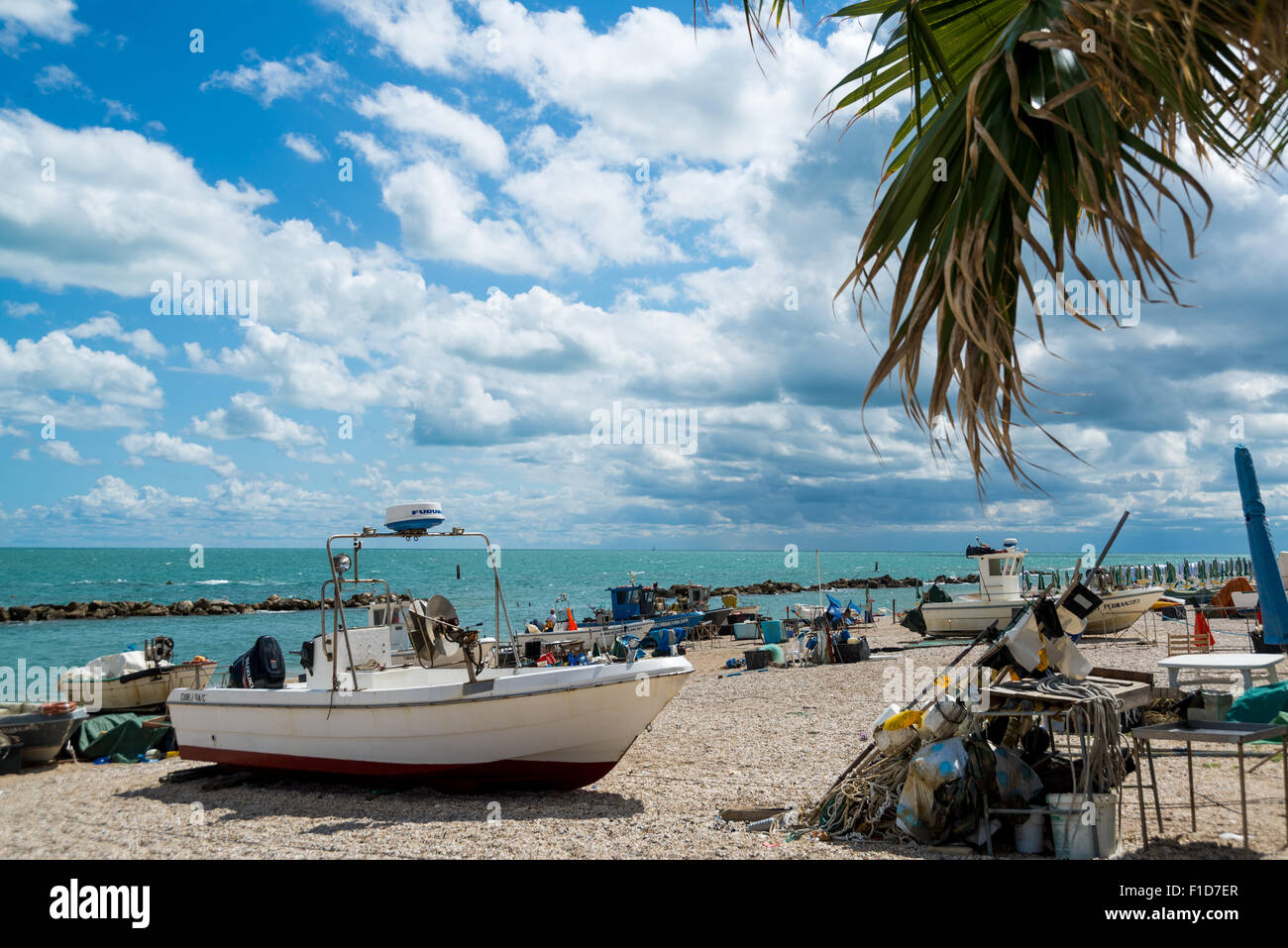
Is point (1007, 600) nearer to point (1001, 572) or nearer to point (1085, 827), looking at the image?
point (1001, 572)

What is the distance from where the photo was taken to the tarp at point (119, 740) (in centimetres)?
1406

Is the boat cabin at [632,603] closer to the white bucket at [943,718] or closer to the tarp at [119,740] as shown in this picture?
the tarp at [119,740]

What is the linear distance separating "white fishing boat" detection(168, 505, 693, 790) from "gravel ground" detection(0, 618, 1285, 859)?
345 millimetres

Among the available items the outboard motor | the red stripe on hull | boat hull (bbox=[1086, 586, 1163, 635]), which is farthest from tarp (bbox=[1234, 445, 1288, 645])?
boat hull (bbox=[1086, 586, 1163, 635])

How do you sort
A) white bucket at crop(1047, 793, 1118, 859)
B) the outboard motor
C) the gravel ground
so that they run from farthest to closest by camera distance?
the outboard motor, the gravel ground, white bucket at crop(1047, 793, 1118, 859)

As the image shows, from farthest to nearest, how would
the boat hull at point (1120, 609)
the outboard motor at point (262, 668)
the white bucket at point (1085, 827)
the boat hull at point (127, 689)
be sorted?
the boat hull at point (1120, 609) → the boat hull at point (127, 689) → the outboard motor at point (262, 668) → the white bucket at point (1085, 827)

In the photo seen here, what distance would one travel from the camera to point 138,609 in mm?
58594

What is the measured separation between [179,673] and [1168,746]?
18764mm

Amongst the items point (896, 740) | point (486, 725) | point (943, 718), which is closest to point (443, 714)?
point (486, 725)

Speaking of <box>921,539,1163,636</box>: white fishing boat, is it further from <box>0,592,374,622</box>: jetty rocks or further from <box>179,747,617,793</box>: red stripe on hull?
<box>0,592,374,622</box>: jetty rocks

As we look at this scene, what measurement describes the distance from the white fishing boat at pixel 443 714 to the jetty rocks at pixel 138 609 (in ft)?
145

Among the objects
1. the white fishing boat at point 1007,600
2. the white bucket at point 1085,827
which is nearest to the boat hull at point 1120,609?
the white fishing boat at point 1007,600

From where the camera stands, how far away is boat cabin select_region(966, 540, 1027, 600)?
81.3ft
